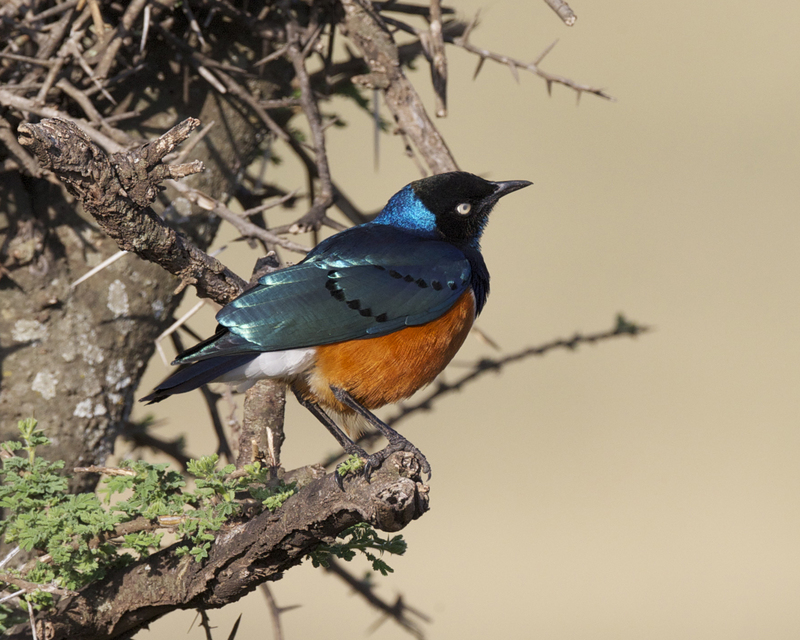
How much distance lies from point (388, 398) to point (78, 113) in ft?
7.19

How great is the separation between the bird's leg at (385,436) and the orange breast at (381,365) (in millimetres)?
44

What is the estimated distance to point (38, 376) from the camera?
3.93 metres

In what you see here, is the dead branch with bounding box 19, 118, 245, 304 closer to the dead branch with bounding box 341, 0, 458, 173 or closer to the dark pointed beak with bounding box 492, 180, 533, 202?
the dead branch with bounding box 341, 0, 458, 173

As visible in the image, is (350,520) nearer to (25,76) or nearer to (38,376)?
(38,376)

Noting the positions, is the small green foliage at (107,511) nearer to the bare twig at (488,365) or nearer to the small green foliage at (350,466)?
the small green foliage at (350,466)

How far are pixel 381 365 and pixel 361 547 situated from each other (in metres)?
0.96

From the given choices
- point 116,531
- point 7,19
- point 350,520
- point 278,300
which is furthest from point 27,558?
point 7,19

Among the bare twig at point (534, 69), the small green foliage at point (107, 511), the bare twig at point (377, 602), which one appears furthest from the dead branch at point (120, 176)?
the bare twig at point (377, 602)

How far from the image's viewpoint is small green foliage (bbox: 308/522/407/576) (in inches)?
120

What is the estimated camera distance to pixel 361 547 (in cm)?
311

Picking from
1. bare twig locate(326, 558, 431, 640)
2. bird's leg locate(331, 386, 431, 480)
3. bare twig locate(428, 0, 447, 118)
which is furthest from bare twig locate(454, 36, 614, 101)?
bare twig locate(326, 558, 431, 640)

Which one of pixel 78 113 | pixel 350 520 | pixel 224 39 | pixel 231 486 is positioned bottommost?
pixel 350 520

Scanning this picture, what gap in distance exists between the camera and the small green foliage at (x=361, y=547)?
3.05 meters

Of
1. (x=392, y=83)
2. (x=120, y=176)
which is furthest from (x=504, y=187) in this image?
(x=120, y=176)
